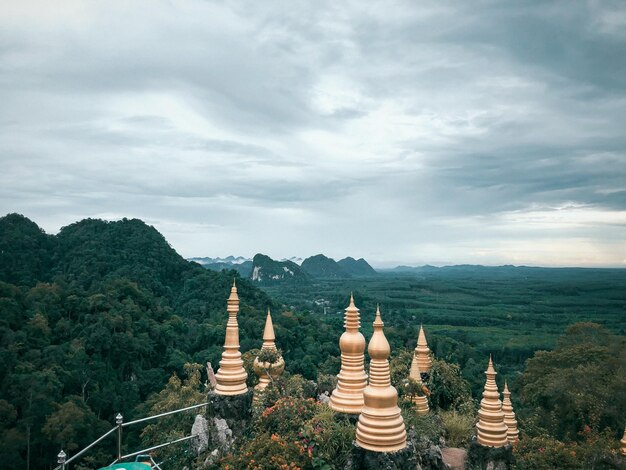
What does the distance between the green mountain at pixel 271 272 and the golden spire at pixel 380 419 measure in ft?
498

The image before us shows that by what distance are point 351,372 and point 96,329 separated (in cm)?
2909

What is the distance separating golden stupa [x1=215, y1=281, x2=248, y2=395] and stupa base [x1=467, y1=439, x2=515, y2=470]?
4995 millimetres

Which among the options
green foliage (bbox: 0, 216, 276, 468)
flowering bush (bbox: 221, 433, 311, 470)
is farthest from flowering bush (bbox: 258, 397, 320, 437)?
green foliage (bbox: 0, 216, 276, 468)

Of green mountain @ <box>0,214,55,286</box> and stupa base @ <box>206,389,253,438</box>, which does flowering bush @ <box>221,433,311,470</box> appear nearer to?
stupa base @ <box>206,389,253,438</box>

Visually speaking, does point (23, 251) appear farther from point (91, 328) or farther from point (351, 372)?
point (351, 372)

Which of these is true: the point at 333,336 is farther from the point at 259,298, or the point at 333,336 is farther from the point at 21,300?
the point at 21,300

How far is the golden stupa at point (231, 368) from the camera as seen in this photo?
29.1 feet

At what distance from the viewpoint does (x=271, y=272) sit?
528 ft

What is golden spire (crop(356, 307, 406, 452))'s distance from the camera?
5973 millimetres

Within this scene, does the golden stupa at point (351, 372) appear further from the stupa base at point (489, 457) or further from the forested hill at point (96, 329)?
the forested hill at point (96, 329)

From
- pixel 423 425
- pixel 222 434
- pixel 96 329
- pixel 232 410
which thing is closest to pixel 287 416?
pixel 232 410

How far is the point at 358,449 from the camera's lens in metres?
6.11

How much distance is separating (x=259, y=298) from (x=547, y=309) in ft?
266

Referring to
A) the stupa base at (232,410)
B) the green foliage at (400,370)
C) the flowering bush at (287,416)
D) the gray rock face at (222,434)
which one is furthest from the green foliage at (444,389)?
the gray rock face at (222,434)
